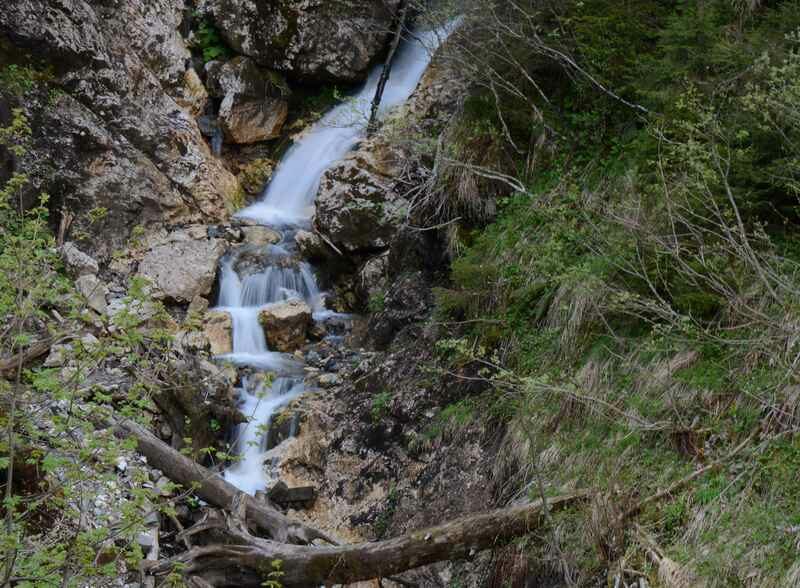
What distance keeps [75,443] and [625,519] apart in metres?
2.92

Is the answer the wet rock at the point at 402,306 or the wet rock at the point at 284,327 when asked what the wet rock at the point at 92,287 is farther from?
the wet rock at the point at 402,306

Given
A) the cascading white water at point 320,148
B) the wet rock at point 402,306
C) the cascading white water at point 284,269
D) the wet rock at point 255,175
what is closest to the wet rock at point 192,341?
the cascading white water at point 284,269

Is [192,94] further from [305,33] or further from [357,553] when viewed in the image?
[357,553]

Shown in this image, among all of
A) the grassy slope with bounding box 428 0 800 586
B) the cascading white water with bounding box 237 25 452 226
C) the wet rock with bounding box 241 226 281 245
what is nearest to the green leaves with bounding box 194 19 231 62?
the cascading white water with bounding box 237 25 452 226

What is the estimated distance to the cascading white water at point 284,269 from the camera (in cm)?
790

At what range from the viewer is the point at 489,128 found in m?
7.91

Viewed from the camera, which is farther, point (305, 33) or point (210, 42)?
point (210, 42)

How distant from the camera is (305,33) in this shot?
13.0 m

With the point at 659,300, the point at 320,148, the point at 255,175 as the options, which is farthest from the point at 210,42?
the point at 659,300

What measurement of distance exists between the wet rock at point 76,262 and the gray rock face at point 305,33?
531 centimetres

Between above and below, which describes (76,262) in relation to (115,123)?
below

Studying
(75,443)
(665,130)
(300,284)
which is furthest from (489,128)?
(75,443)

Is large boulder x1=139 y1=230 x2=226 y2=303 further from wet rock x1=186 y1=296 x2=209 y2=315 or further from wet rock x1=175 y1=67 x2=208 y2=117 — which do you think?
wet rock x1=175 y1=67 x2=208 y2=117

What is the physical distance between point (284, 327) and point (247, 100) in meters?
5.30
